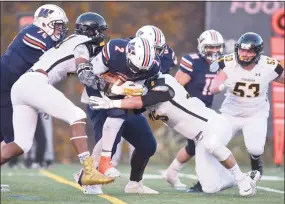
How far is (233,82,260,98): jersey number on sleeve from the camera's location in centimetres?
912

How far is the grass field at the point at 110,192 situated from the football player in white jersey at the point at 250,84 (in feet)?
1.56

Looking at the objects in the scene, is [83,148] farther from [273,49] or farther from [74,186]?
[273,49]

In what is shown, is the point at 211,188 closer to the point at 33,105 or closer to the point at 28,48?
the point at 33,105

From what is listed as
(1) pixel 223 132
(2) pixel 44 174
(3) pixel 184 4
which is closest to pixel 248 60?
(1) pixel 223 132

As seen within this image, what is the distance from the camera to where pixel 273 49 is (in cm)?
1376

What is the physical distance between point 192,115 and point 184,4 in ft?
23.6

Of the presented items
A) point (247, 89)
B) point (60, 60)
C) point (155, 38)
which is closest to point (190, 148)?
point (247, 89)

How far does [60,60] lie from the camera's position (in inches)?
311

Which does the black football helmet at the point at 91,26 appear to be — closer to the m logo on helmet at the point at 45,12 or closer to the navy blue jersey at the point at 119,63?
the m logo on helmet at the point at 45,12

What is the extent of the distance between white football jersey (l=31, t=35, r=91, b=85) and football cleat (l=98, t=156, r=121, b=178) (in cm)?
71

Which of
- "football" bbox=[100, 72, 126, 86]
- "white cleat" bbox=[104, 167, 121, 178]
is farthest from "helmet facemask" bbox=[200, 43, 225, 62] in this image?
"white cleat" bbox=[104, 167, 121, 178]

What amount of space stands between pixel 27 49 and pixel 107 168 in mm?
1309

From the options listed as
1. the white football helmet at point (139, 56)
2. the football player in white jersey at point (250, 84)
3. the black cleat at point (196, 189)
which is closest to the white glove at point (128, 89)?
the white football helmet at point (139, 56)

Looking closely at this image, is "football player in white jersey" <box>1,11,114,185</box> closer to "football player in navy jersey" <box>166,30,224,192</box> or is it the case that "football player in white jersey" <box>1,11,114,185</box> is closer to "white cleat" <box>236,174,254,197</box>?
"white cleat" <box>236,174,254,197</box>
